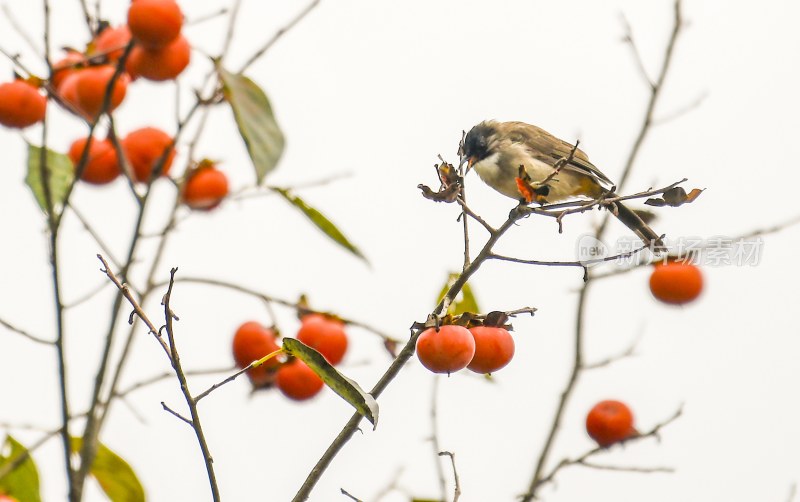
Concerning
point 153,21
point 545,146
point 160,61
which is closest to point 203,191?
point 160,61

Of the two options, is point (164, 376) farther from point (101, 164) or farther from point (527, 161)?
point (527, 161)

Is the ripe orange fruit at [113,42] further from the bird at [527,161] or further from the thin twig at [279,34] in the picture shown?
the bird at [527,161]

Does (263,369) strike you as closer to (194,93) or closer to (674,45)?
(194,93)

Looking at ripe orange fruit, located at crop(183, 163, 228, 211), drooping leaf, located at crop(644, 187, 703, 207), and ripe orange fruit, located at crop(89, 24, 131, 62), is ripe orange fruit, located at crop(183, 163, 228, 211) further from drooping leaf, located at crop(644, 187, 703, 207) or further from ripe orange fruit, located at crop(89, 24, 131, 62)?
drooping leaf, located at crop(644, 187, 703, 207)

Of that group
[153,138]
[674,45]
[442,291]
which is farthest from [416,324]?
[674,45]

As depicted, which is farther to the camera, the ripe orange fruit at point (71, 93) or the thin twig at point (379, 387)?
the ripe orange fruit at point (71, 93)

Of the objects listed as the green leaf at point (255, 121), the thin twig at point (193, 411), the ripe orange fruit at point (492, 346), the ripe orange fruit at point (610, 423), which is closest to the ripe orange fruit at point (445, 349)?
the ripe orange fruit at point (492, 346)
